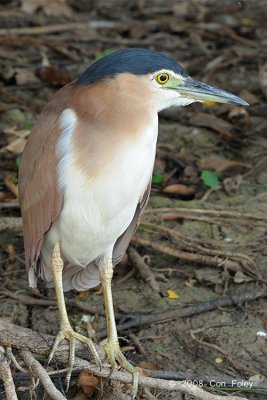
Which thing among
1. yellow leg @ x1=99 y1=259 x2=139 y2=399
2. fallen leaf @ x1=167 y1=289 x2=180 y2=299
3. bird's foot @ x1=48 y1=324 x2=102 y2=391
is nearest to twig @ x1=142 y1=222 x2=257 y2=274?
fallen leaf @ x1=167 y1=289 x2=180 y2=299

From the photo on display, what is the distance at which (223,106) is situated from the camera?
6594 mm

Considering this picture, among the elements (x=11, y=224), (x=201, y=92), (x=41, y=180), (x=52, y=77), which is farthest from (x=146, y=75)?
(x=52, y=77)

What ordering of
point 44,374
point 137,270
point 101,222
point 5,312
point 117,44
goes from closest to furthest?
point 44,374, point 101,222, point 5,312, point 137,270, point 117,44

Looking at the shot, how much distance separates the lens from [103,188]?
362cm

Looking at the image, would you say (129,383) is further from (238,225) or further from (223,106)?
(223,106)

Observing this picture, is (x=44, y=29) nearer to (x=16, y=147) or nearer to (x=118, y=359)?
(x=16, y=147)

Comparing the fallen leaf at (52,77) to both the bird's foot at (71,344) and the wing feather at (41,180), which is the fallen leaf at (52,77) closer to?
the wing feather at (41,180)

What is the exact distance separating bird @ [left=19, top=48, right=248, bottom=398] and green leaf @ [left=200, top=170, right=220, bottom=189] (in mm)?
1788

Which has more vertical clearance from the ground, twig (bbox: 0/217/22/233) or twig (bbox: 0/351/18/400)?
twig (bbox: 0/351/18/400)

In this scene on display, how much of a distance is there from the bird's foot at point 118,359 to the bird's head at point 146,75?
3.97ft

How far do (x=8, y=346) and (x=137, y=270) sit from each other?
1541 mm

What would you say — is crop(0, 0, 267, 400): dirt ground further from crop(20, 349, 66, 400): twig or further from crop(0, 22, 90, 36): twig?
crop(20, 349, 66, 400): twig

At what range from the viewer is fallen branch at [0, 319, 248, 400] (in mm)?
3447

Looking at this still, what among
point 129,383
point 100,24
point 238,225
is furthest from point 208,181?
point 100,24
